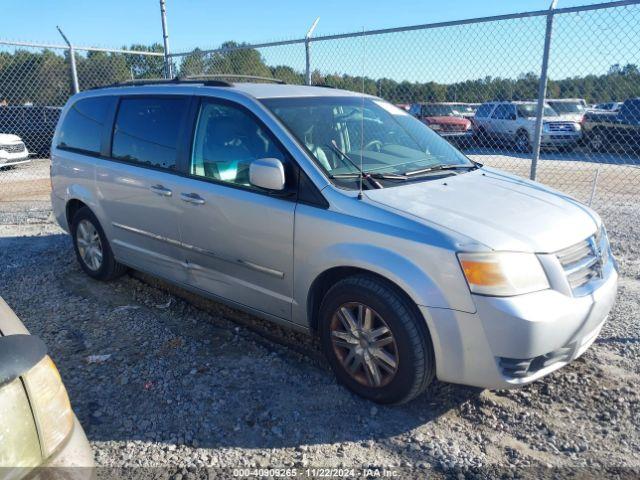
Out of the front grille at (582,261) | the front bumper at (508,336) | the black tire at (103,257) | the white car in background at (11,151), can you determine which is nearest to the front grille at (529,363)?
the front bumper at (508,336)

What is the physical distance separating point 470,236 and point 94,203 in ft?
11.8

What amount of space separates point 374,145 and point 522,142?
1187 cm

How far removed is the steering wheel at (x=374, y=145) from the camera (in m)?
3.79

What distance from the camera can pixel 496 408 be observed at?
3.15 meters

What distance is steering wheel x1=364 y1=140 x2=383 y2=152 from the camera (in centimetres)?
379

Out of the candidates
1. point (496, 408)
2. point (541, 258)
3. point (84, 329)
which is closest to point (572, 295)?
point (541, 258)

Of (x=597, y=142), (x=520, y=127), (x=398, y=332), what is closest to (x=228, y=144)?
(x=398, y=332)

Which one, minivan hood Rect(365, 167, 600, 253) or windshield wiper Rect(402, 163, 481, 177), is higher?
windshield wiper Rect(402, 163, 481, 177)

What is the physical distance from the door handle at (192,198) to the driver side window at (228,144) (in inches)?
6.2

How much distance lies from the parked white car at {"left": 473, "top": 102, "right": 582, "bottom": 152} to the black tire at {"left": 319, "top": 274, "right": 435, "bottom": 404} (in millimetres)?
12106

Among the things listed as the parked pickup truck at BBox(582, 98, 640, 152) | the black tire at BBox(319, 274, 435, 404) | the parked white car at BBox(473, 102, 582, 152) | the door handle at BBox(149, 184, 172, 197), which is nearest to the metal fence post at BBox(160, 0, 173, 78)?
the door handle at BBox(149, 184, 172, 197)

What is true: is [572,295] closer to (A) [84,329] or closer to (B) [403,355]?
(B) [403,355]

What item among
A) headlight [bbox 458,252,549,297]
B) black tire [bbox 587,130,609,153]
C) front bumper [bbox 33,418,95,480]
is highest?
headlight [bbox 458,252,549,297]

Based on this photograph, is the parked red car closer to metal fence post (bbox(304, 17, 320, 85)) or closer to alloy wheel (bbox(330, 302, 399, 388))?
metal fence post (bbox(304, 17, 320, 85))
